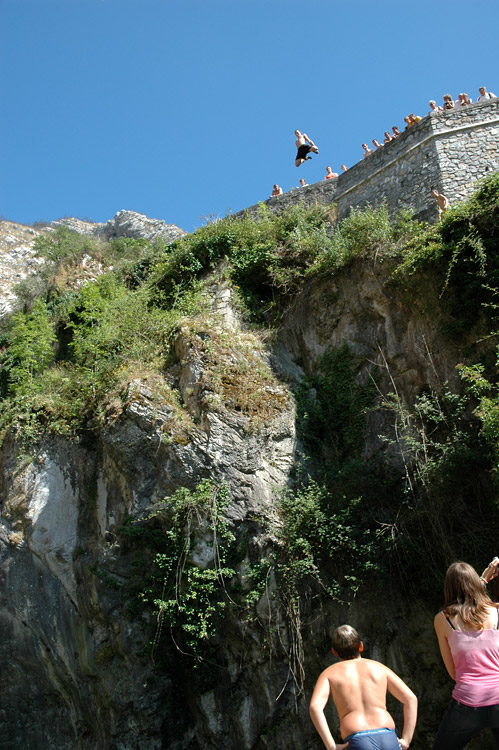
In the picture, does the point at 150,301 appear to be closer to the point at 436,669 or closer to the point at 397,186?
the point at 397,186

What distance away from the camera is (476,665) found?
401cm

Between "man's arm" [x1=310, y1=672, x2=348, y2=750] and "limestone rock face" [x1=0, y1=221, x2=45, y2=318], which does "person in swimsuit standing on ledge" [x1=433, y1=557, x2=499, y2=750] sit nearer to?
"man's arm" [x1=310, y1=672, x2=348, y2=750]

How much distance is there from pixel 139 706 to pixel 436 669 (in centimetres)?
413

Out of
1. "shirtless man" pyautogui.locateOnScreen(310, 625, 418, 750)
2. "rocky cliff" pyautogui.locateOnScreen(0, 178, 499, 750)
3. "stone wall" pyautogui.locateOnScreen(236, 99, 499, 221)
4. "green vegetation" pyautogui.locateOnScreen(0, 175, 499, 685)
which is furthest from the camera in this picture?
"stone wall" pyautogui.locateOnScreen(236, 99, 499, 221)

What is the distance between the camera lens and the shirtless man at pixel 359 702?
3703 mm

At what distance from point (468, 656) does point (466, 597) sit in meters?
0.39

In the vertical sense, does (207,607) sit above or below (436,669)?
above

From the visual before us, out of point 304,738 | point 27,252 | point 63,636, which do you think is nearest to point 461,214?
point 304,738

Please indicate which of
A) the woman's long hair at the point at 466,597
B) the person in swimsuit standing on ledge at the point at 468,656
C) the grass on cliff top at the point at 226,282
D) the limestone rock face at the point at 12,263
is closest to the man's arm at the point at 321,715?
the person in swimsuit standing on ledge at the point at 468,656

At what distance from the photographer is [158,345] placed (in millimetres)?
10266

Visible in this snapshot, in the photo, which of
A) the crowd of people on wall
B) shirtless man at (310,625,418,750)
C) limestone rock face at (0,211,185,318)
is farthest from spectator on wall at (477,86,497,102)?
shirtless man at (310,625,418,750)

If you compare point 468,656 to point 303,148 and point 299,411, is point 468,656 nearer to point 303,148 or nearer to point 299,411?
point 299,411

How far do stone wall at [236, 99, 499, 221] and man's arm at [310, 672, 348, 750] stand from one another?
9.22 m

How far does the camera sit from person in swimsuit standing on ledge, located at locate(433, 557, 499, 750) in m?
3.96
